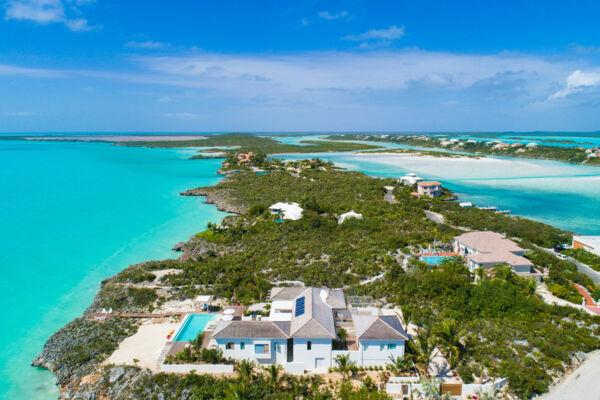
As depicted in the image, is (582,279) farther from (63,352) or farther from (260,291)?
(63,352)

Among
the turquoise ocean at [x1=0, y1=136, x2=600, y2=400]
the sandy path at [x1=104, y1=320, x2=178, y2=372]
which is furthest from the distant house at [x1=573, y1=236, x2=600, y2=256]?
the sandy path at [x1=104, y1=320, x2=178, y2=372]

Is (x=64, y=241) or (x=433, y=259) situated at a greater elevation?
(x=433, y=259)

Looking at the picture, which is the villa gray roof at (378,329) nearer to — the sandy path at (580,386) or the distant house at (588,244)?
the sandy path at (580,386)

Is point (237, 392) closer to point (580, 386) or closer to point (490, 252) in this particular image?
point (580, 386)

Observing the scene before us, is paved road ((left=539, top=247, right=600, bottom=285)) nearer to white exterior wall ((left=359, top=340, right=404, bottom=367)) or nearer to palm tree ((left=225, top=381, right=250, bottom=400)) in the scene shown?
white exterior wall ((left=359, top=340, right=404, bottom=367))

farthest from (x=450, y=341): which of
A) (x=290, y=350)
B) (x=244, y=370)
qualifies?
(x=244, y=370)

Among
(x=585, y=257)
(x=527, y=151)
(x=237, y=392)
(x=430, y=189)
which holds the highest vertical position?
(x=527, y=151)

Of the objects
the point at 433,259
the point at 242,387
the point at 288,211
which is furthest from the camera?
the point at 288,211

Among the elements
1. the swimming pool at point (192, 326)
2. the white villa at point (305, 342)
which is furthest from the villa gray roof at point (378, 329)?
the swimming pool at point (192, 326)
